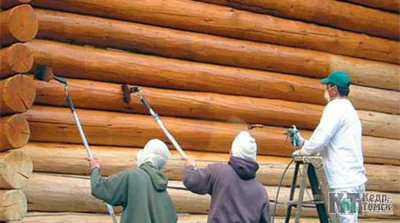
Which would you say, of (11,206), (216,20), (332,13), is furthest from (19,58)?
(332,13)

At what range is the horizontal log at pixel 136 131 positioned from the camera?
24.9ft

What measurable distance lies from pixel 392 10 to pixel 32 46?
5.59 m

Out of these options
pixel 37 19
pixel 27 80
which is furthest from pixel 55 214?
pixel 37 19

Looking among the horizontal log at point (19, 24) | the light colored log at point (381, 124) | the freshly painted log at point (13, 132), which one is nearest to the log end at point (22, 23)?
the horizontal log at point (19, 24)

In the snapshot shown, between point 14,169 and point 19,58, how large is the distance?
0.98 metres

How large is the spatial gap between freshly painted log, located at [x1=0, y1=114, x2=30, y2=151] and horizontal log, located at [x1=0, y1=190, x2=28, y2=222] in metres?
0.41

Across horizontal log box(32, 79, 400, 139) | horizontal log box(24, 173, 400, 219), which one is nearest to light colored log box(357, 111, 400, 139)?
horizontal log box(32, 79, 400, 139)

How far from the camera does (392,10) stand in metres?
11.0

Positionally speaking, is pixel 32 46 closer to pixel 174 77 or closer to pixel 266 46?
pixel 174 77

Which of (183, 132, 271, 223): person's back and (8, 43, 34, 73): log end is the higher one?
(8, 43, 34, 73): log end

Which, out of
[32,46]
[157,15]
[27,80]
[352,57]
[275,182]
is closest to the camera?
[27,80]

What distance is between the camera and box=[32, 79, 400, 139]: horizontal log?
785cm

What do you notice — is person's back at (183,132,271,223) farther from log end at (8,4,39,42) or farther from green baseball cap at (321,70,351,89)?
log end at (8,4,39,42)

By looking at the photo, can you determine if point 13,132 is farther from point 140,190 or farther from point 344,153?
point 344,153
